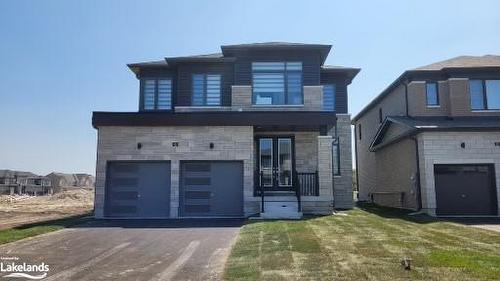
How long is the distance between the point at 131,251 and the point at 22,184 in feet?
118

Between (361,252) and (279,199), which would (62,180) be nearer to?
(279,199)

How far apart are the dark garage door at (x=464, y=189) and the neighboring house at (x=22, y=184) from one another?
119 feet

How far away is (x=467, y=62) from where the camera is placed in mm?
22391

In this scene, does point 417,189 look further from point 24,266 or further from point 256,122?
point 24,266

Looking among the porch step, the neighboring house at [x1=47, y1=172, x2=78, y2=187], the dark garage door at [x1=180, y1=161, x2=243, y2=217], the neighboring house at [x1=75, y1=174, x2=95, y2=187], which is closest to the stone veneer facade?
the dark garage door at [x1=180, y1=161, x2=243, y2=217]

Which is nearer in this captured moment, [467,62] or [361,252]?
[361,252]

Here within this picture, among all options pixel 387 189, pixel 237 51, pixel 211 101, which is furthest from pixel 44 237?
pixel 387 189

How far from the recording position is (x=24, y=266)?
848 cm

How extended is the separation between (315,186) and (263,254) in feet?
30.6

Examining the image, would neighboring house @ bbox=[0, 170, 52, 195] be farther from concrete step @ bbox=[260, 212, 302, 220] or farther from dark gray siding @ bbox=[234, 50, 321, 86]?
concrete step @ bbox=[260, 212, 302, 220]

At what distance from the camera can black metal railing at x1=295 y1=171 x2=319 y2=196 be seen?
58.6 ft

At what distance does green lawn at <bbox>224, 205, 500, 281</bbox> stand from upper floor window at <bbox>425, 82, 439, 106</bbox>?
998cm

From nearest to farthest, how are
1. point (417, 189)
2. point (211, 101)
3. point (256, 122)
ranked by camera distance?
point (256, 122)
point (417, 189)
point (211, 101)

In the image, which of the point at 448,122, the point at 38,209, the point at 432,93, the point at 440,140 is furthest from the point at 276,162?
the point at 38,209
